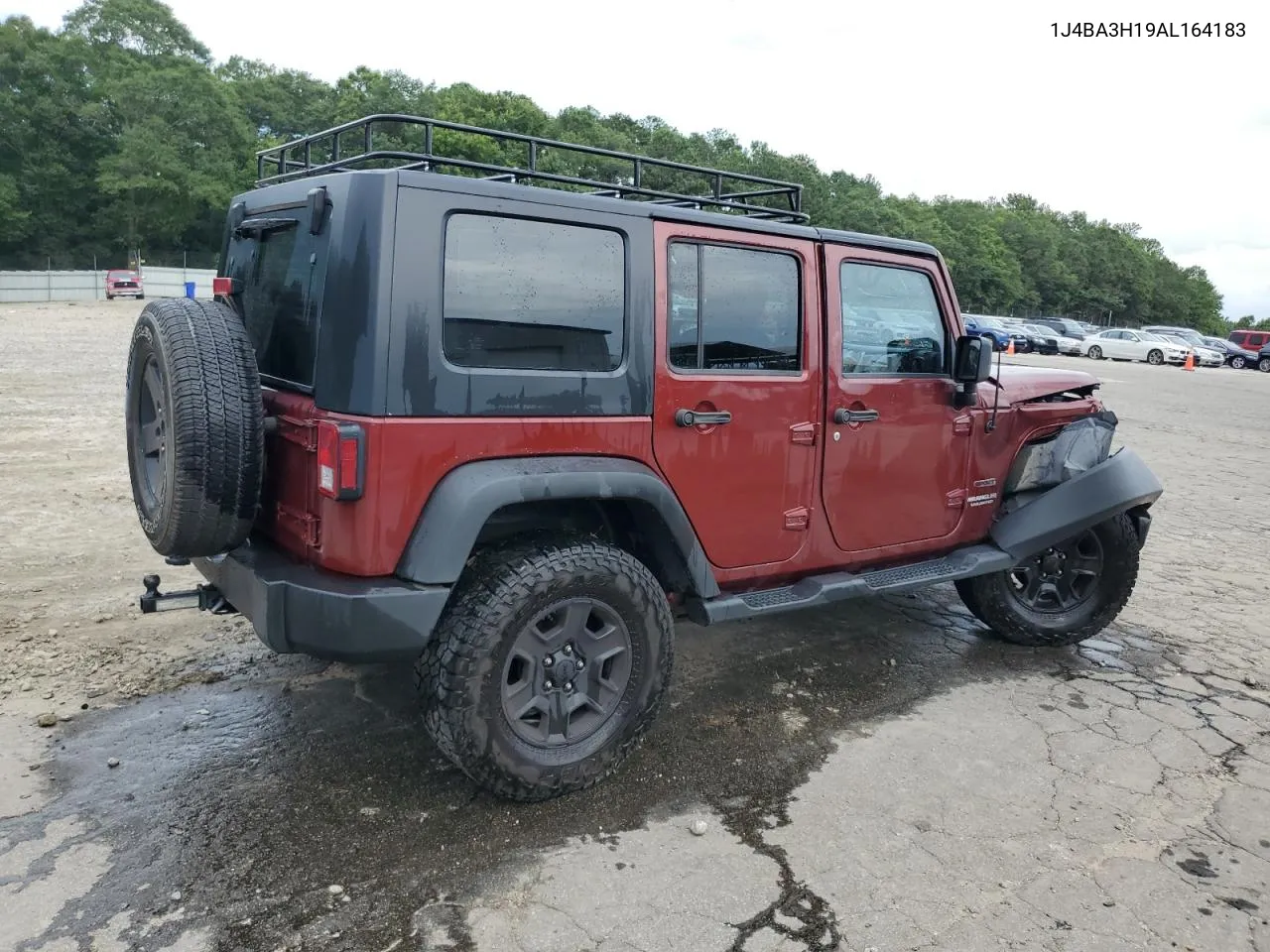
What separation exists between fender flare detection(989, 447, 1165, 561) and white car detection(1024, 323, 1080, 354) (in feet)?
129

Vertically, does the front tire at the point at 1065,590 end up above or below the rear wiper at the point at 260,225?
below

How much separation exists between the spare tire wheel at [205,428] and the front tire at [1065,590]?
3590mm

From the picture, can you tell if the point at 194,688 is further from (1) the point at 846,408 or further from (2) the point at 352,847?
(1) the point at 846,408

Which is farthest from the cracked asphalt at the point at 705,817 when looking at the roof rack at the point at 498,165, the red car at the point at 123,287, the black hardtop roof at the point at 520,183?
the red car at the point at 123,287

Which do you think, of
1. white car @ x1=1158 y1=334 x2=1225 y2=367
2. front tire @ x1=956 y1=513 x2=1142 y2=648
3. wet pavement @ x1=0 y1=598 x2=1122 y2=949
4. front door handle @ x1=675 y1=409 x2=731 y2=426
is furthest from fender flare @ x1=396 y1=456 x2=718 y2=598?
white car @ x1=1158 y1=334 x2=1225 y2=367

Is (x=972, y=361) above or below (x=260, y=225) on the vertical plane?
below

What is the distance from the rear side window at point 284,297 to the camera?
310 centimetres

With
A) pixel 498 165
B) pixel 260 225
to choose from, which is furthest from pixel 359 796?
pixel 498 165

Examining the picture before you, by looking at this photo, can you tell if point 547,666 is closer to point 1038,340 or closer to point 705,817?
point 705,817

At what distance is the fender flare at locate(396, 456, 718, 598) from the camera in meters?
2.93

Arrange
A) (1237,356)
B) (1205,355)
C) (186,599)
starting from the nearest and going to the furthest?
(186,599), (1205,355), (1237,356)

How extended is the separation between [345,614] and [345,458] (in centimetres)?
48

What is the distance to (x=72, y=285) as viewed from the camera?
3981cm

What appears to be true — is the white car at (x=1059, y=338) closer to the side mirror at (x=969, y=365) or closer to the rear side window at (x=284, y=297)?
the side mirror at (x=969, y=365)
